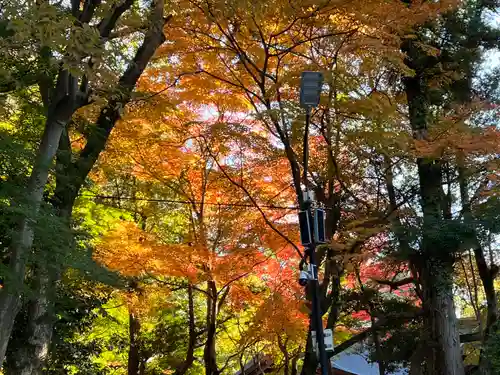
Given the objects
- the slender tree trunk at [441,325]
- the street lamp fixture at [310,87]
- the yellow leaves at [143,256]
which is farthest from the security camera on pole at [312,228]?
the yellow leaves at [143,256]

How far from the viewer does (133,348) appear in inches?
520

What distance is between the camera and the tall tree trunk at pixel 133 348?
1316 centimetres

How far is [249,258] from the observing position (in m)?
10.3

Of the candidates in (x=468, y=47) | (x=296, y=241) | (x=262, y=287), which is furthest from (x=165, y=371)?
(x=468, y=47)

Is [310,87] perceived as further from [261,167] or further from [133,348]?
[133,348]

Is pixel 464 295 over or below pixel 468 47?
below

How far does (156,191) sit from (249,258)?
11.3 feet

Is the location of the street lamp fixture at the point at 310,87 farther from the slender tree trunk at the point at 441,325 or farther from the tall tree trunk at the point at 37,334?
the slender tree trunk at the point at 441,325

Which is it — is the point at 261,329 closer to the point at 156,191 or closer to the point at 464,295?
the point at 156,191

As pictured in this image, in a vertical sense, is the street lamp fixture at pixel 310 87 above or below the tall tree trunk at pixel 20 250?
above

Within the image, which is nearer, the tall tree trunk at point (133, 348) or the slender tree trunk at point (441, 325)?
the slender tree trunk at point (441, 325)

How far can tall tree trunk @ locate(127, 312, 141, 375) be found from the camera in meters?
13.2

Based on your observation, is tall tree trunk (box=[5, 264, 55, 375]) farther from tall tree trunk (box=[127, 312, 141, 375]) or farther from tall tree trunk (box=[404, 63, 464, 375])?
tall tree trunk (box=[127, 312, 141, 375])

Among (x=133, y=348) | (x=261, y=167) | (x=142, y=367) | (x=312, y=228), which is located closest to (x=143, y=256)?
(x=261, y=167)
